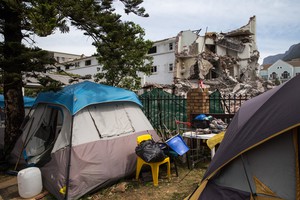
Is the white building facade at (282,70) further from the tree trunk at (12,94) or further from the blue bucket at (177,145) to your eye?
the tree trunk at (12,94)

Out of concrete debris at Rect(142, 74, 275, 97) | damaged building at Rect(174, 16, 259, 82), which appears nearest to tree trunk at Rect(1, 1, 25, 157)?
concrete debris at Rect(142, 74, 275, 97)

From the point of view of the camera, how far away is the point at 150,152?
4387mm

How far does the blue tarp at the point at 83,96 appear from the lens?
4.62m

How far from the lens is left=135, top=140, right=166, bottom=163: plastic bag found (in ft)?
14.3

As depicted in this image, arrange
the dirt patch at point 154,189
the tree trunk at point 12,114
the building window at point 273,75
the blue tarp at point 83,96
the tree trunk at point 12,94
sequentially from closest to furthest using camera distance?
the dirt patch at point 154,189
the blue tarp at point 83,96
the tree trunk at point 12,94
the tree trunk at point 12,114
the building window at point 273,75

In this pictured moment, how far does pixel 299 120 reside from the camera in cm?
216

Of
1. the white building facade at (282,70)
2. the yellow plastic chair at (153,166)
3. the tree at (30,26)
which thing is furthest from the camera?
the white building facade at (282,70)

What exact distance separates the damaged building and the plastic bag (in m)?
24.5

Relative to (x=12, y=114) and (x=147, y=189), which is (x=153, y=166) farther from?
(x=12, y=114)

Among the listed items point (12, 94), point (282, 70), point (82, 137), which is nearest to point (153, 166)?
point (82, 137)

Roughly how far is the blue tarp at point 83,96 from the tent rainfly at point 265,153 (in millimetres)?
2896

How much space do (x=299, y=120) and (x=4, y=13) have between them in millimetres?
6170

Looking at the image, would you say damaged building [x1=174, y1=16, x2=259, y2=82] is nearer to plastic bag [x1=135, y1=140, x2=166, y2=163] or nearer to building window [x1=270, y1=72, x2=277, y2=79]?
plastic bag [x1=135, y1=140, x2=166, y2=163]

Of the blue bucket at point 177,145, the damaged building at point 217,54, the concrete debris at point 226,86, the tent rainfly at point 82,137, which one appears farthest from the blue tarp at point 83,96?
the damaged building at point 217,54
